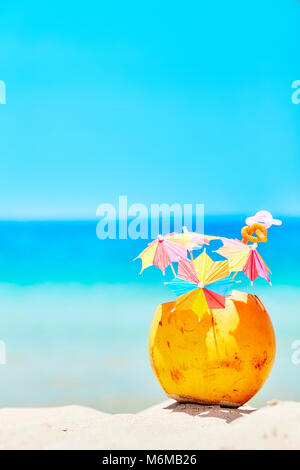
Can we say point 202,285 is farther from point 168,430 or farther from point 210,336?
point 168,430

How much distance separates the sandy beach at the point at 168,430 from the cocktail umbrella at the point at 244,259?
52 cm

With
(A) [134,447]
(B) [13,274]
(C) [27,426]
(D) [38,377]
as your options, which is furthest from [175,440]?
(B) [13,274]

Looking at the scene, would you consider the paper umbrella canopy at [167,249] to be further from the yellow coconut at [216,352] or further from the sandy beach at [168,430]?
the sandy beach at [168,430]

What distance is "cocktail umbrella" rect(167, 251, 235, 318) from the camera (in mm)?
2270

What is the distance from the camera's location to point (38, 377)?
10.9ft

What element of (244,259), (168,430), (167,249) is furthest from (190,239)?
(168,430)

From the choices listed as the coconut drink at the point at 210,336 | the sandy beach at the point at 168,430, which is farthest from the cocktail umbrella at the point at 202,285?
the sandy beach at the point at 168,430

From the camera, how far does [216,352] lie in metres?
2.24

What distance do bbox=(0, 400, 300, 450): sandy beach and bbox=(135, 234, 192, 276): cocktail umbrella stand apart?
55cm

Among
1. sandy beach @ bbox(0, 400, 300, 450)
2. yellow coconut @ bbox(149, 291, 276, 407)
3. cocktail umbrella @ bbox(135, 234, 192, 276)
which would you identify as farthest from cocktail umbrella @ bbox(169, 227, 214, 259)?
sandy beach @ bbox(0, 400, 300, 450)
